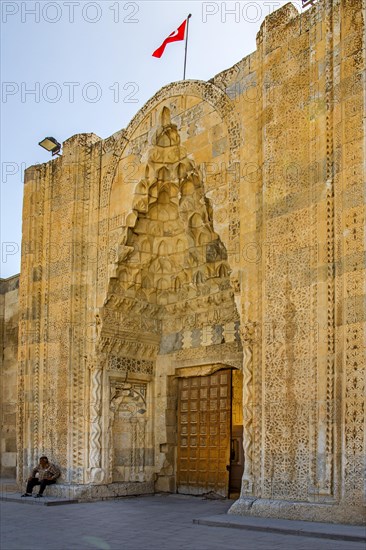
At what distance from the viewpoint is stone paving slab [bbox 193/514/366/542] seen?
6484mm

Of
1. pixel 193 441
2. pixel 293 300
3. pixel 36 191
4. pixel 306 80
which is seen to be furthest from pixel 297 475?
pixel 36 191

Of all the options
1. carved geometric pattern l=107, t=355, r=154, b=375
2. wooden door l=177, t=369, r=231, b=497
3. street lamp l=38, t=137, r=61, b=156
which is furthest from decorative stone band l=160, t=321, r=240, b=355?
street lamp l=38, t=137, r=61, b=156

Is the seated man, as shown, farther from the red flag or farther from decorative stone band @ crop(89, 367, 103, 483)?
the red flag

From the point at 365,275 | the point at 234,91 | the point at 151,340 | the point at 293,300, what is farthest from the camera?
the point at 151,340

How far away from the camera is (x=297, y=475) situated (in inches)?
306

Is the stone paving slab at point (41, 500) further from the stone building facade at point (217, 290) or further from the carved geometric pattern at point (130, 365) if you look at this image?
the carved geometric pattern at point (130, 365)

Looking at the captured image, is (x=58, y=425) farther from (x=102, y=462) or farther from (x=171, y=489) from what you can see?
(x=171, y=489)

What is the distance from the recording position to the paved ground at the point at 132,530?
21.5 feet

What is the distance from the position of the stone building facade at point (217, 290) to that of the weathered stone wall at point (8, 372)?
232 cm

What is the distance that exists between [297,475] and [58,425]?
184 inches

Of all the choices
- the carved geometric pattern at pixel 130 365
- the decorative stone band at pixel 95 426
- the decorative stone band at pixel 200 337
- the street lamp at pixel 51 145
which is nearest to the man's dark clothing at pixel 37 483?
the decorative stone band at pixel 95 426

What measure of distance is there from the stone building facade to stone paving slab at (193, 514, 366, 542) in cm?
20

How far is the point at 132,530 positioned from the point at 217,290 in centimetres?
414

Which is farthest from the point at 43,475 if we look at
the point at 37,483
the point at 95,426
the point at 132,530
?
the point at 132,530
